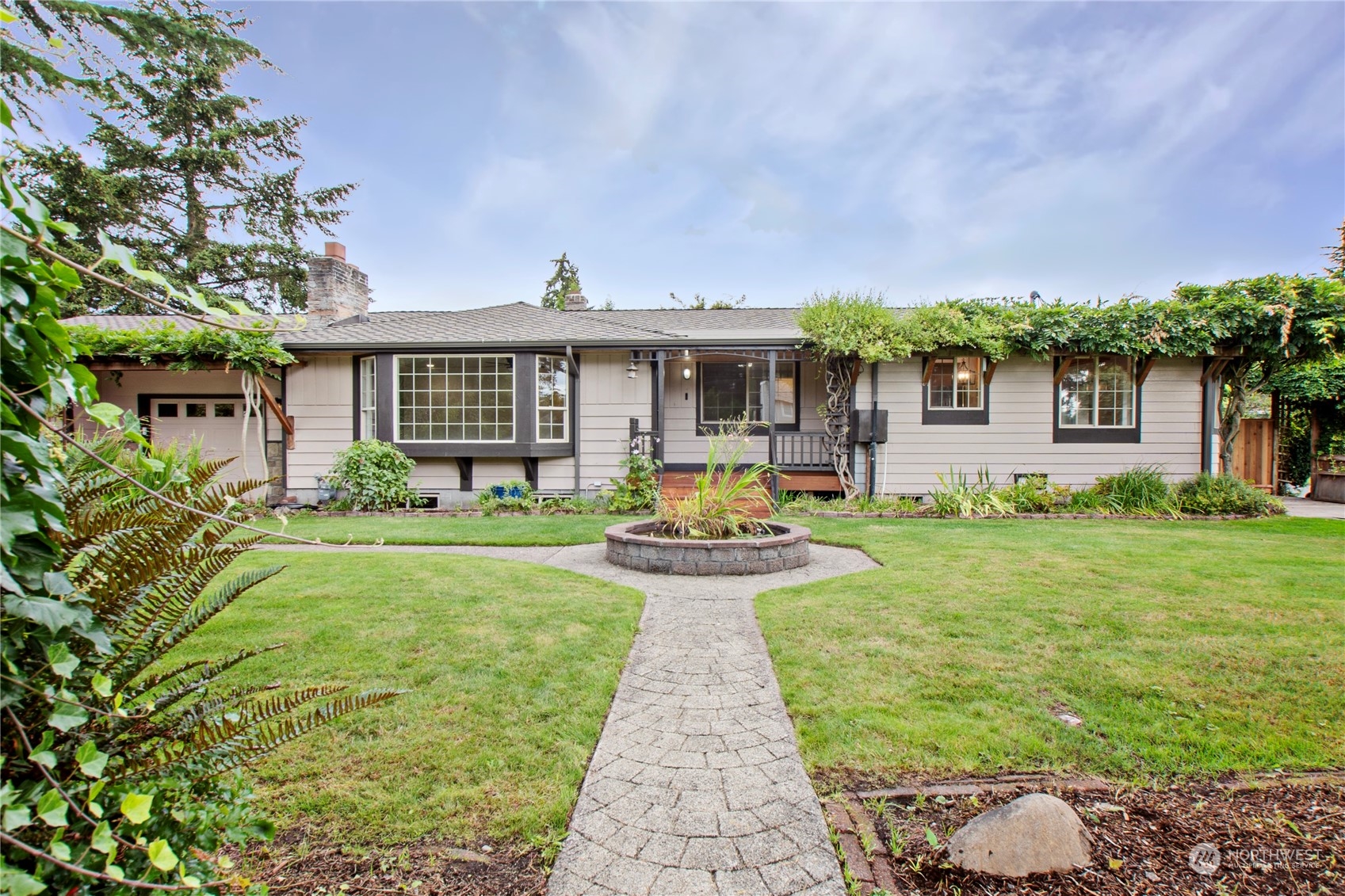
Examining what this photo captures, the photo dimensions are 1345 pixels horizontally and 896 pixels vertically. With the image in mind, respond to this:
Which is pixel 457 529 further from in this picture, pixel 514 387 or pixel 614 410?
pixel 614 410

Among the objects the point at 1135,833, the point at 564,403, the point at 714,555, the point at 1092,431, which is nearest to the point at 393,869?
the point at 1135,833

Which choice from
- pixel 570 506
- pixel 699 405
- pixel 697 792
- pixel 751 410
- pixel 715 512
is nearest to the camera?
pixel 697 792

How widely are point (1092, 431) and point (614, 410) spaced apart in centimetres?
837

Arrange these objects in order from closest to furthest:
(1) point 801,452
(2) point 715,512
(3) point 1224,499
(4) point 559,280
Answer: (2) point 715,512
(3) point 1224,499
(1) point 801,452
(4) point 559,280

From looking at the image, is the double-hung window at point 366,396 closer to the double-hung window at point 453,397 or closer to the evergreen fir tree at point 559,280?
the double-hung window at point 453,397

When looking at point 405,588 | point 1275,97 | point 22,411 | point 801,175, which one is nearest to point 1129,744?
point 22,411

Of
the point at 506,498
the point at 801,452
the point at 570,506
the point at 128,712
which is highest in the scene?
the point at 801,452

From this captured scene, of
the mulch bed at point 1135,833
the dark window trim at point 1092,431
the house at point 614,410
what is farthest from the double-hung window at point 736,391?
the mulch bed at point 1135,833

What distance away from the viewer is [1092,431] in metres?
9.99

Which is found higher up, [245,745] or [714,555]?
[245,745]

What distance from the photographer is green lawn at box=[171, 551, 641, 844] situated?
206 centimetres

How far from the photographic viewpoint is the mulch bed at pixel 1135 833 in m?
1.71

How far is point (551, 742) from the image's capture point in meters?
2.49

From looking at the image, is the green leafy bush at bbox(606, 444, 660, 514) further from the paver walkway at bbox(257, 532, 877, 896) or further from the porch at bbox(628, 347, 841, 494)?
the paver walkway at bbox(257, 532, 877, 896)
